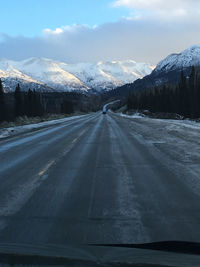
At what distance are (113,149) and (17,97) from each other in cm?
7087

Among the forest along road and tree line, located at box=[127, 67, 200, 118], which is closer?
the forest along road

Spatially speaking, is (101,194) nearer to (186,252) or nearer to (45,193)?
(45,193)

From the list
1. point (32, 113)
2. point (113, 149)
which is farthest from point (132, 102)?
point (113, 149)

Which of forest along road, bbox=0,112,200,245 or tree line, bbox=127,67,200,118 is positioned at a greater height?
tree line, bbox=127,67,200,118

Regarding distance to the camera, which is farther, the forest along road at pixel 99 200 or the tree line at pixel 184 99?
the tree line at pixel 184 99

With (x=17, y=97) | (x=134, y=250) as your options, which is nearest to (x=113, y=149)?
(x=134, y=250)

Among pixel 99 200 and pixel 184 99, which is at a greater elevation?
pixel 184 99

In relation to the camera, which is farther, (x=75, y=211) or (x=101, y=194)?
(x=101, y=194)

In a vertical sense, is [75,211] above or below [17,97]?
below

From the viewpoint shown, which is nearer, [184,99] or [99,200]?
[99,200]

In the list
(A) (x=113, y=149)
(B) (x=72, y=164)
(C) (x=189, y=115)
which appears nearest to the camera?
(B) (x=72, y=164)

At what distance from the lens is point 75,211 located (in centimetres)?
406

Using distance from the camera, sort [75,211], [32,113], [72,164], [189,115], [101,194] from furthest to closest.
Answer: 1. [32,113]
2. [189,115]
3. [72,164]
4. [101,194]
5. [75,211]

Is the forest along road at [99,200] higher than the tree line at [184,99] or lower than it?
lower
